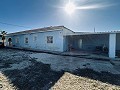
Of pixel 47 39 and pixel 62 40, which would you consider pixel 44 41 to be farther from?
pixel 62 40

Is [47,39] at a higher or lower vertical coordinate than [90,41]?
higher

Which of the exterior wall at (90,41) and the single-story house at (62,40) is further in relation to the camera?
the exterior wall at (90,41)

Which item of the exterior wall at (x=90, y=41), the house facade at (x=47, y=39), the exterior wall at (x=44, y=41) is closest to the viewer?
the house facade at (x=47, y=39)

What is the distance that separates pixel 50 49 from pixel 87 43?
22.4ft

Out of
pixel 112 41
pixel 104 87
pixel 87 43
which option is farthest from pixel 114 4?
pixel 104 87

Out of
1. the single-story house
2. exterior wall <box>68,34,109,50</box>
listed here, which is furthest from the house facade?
exterior wall <box>68,34,109,50</box>

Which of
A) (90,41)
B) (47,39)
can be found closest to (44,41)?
(47,39)

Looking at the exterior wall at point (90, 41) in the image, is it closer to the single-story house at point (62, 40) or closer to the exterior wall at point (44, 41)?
the single-story house at point (62, 40)

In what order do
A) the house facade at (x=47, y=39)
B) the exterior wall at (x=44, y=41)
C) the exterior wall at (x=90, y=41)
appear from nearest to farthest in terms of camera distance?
1. the house facade at (x=47, y=39)
2. the exterior wall at (x=44, y=41)
3. the exterior wall at (x=90, y=41)

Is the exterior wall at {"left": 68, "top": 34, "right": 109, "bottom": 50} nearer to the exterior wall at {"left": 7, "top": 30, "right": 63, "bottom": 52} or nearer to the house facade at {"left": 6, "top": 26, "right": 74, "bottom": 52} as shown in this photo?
the house facade at {"left": 6, "top": 26, "right": 74, "bottom": 52}

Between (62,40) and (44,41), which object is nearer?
(62,40)

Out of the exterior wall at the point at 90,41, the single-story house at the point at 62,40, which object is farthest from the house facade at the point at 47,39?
the exterior wall at the point at 90,41

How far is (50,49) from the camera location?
15633 millimetres

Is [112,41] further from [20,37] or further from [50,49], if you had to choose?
[20,37]
